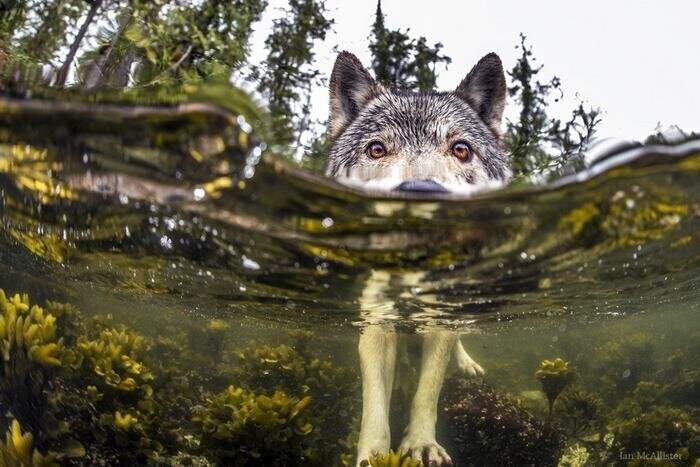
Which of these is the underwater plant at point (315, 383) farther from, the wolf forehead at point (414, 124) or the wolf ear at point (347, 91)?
the wolf ear at point (347, 91)

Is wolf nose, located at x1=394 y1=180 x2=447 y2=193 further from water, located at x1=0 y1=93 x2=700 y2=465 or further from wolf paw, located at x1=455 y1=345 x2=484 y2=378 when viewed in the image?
wolf paw, located at x1=455 y1=345 x2=484 y2=378

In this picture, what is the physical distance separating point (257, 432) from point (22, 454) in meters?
2.41

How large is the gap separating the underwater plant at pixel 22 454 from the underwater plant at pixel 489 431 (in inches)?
156

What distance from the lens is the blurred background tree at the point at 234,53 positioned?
20.2 ft

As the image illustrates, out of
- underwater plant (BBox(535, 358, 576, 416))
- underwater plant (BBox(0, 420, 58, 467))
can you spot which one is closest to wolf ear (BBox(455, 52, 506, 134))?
underwater plant (BBox(535, 358, 576, 416))

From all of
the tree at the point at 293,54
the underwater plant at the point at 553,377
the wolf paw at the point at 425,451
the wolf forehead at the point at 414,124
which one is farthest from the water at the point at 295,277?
the tree at the point at 293,54

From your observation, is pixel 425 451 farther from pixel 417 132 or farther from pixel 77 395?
pixel 77 395

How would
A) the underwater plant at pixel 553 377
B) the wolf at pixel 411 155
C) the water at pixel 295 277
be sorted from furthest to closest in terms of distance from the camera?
1. the underwater plant at pixel 553 377
2. the wolf at pixel 411 155
3. the water at pixel 295 277

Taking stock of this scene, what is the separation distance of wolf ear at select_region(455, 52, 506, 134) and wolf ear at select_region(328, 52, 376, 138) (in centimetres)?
100

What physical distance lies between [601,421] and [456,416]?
7.75 feet

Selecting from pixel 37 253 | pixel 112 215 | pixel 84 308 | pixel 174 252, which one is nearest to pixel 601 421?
pixel 174 252

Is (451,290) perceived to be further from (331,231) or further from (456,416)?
(331,231)

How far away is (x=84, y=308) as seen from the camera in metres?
7.59

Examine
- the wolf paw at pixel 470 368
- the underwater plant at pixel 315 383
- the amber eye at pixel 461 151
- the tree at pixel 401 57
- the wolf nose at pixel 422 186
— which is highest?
the tree at pixel 401 57
